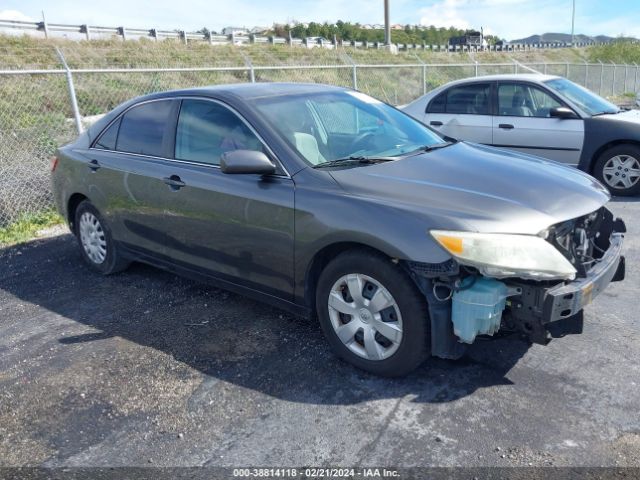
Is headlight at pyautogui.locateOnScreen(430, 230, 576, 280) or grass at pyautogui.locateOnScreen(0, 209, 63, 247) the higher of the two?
headlight at pyautogui.locateOnScreen(430, 230, 576, 280)

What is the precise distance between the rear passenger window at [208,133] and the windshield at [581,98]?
216 inches

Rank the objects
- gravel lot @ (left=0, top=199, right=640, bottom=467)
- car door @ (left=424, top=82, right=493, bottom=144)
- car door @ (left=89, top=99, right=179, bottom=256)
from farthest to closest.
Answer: car door @ (left=424, top=82, right=493, bottom=144) < car door @ (left=89, top=99, right=179, bottom=256) < gravel lot @ (left=0, top=199, right=640, bottom=467)

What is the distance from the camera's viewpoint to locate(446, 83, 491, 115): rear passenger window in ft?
27.1

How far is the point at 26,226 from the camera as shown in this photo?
7008 mm

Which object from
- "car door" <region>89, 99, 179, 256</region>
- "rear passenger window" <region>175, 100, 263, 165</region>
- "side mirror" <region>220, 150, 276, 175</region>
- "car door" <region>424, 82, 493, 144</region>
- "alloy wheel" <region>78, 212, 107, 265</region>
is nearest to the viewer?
"side mirror" <region>220, 150, 276, 175</region>

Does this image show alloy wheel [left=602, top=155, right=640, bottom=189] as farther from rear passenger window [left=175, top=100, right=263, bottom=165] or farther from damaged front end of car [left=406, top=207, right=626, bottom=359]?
rear passenger window [left=175, top=100, right=263, bottom=165]

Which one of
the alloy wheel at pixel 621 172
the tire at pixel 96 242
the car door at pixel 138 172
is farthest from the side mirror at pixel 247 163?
the alloy wheel at pixel 621 172

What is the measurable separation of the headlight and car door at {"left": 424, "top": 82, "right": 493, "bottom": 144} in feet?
17.8

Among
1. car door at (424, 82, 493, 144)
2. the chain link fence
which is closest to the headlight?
car door at (424, 82, 493, 144)

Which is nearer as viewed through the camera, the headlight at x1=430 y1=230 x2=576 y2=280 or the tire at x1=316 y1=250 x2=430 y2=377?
the headlight at x1=430 y1=230 x2=576 y2=280

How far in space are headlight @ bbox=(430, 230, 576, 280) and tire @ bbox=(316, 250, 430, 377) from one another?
1.20 ft

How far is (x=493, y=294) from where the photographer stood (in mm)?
2887

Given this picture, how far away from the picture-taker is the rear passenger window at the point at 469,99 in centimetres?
827

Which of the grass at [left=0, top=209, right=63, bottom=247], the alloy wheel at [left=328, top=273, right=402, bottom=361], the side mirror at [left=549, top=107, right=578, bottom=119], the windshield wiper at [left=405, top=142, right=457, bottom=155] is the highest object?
the side mirror at [left=549, top=107, right=578, bottom=119]
